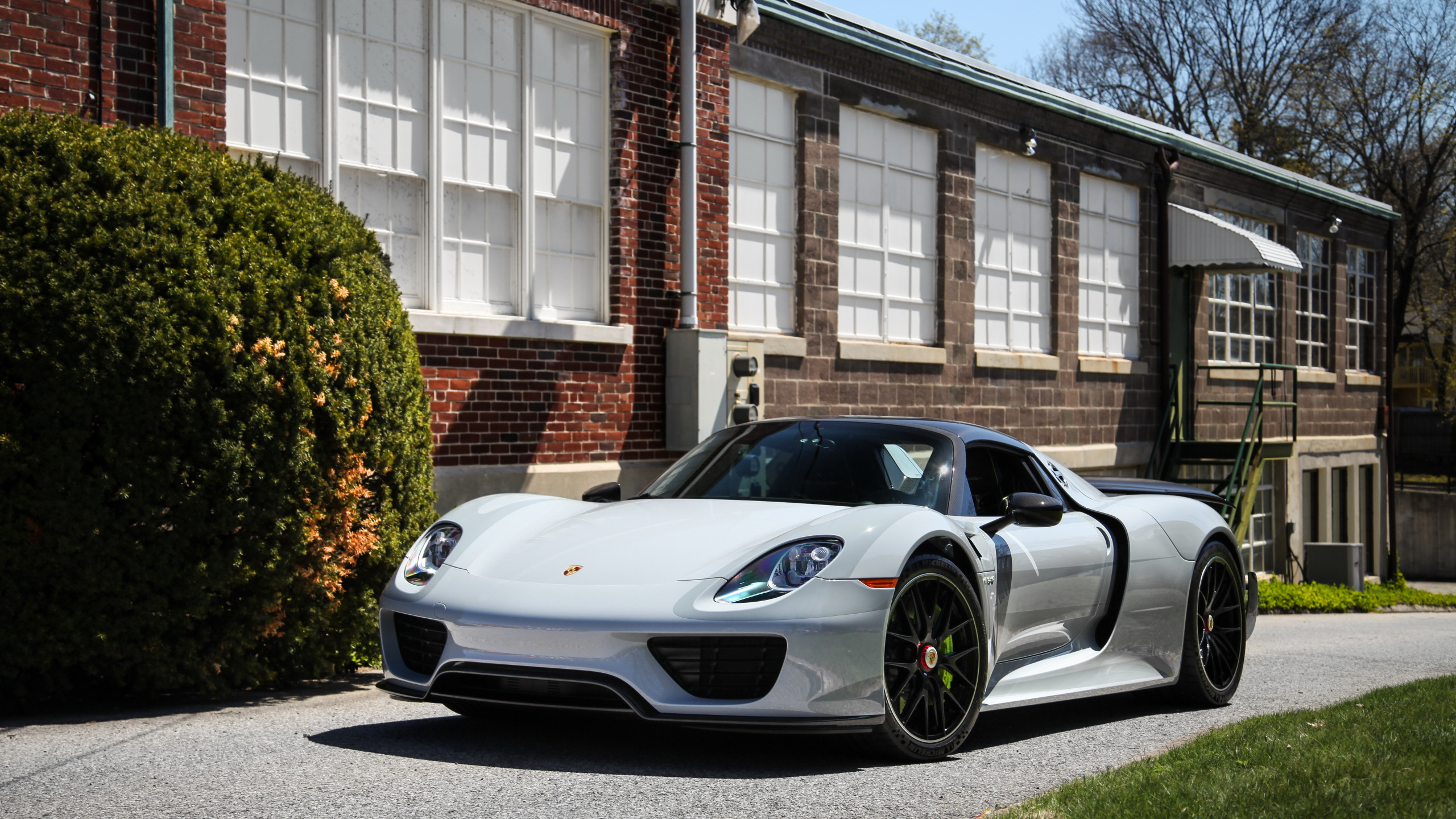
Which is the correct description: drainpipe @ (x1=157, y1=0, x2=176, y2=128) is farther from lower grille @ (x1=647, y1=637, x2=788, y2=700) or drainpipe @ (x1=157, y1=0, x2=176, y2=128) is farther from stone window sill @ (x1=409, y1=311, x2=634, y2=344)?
lower grille @ (x1=647, y1=637, x2=788, y2=700)

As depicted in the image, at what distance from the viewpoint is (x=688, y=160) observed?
39.9 ft

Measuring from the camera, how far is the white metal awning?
19625mm

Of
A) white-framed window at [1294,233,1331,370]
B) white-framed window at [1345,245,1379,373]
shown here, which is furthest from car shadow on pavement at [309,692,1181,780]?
white-framed window at [1345,245,1379,373]

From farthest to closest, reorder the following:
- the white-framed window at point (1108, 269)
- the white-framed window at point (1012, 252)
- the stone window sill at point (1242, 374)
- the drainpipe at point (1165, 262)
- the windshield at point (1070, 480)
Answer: the stone window sill at point (1242, 374), the drainpipe at point (1165, 262), the white-framed window at point (1108, 269), the white-framed window at point (1012, 252), the windshield at point (1070, 480)

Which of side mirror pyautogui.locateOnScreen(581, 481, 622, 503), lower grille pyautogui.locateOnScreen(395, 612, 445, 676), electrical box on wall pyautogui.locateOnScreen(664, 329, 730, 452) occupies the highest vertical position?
electrical box on wall pyautogui.locateOnScreen(664, 329, 730, 452)

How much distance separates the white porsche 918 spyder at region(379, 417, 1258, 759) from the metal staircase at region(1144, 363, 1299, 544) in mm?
12900

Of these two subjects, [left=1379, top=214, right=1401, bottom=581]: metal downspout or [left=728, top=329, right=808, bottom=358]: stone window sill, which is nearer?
[left=728, top=329, right=808, bottom=358]: stone window sill

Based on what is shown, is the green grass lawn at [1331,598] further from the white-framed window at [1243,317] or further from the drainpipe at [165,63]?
the drainpipe at [165,63]

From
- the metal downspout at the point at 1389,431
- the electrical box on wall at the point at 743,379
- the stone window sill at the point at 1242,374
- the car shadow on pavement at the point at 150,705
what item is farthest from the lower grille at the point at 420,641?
the metal downspout at the point at 1389,431

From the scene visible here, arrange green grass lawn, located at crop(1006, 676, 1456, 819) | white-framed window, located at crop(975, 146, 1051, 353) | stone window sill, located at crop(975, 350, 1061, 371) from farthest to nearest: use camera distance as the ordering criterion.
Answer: white-framed window, located at crop(975, 146, 1051, 353), stone window sill, located at crop(975, 350, 1061, 371), green grass lawn, located at crop(1006, 676, 1456, 819)

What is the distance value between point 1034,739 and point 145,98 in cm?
625

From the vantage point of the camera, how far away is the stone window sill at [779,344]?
13430mm

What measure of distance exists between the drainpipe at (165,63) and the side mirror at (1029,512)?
5.52 metres

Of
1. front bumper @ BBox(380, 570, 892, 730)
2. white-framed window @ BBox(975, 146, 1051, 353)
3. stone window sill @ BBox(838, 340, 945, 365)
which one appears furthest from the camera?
white-framed window @ BBox(975, 146, 1051, 353)
